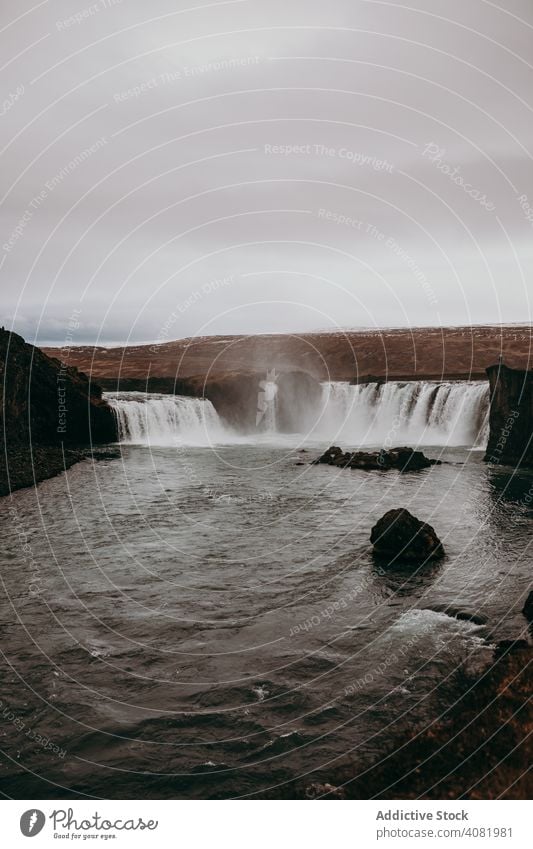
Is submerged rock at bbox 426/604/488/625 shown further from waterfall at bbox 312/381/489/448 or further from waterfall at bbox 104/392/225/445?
waterfall at bbox 104/392/225/445

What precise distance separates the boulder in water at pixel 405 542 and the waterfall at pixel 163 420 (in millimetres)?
31201

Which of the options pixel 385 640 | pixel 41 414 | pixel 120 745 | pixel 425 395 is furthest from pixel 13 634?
pixel 425 395

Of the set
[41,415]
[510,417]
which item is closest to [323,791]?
[510,417]

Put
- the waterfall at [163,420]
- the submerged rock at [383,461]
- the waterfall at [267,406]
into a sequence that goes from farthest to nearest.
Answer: the waterfall at [267,406] < the waterfall at [163,420] < the submerged rock at [383,461]

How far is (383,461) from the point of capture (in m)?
35.7

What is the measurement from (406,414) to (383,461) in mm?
17828

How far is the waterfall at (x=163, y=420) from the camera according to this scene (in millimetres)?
46531

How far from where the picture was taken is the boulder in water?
17.4 metres

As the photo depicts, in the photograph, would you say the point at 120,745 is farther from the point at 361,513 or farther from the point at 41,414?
the point at 41,414

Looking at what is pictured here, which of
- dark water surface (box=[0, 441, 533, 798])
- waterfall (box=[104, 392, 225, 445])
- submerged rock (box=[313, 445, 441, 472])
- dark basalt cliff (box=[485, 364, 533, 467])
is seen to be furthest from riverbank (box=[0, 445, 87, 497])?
dark basalt cliff (box=[485, 364, 533, 467])

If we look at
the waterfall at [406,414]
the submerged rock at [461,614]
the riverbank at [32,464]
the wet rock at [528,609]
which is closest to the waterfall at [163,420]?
the riverbank at [32,464]

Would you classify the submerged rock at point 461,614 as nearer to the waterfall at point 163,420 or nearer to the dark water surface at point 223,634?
the dark water surface at point 223,634

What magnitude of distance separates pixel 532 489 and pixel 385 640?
2023cm

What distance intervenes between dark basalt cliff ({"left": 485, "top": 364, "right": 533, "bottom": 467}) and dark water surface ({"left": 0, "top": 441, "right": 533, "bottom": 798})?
540 inches
